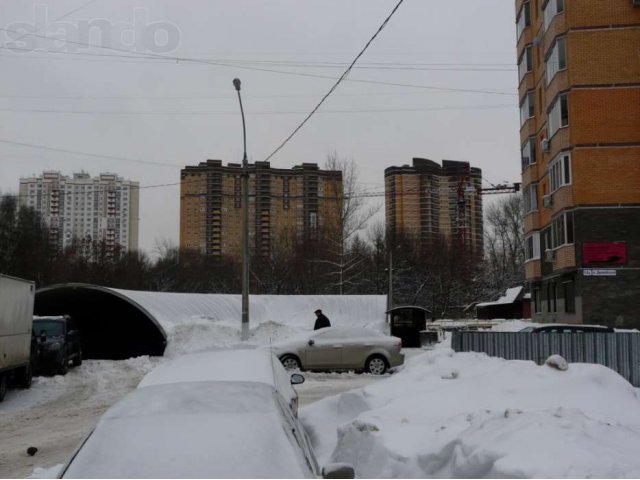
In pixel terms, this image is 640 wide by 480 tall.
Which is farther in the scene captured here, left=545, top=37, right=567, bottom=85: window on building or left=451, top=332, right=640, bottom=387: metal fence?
left=545, top=37, right=567, bottom=85: window on building

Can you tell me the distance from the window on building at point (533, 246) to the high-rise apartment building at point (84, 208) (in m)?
30.2

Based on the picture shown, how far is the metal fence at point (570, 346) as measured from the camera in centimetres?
1327

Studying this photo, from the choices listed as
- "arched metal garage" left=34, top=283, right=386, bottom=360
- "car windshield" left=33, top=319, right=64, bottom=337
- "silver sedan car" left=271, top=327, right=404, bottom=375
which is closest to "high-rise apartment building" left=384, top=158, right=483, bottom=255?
"arched metal garage" left=34, top=283, right=386, bottom=360

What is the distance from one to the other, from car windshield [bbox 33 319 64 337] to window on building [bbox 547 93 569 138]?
82.4 ft

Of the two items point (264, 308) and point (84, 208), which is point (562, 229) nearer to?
point (264, 308)

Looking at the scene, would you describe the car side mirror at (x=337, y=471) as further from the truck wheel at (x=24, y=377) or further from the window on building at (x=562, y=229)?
the window on building at (x=562, y=229)

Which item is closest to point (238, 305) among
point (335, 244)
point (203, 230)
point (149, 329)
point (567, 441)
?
point (149, 329)

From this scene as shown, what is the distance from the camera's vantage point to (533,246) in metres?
40.8

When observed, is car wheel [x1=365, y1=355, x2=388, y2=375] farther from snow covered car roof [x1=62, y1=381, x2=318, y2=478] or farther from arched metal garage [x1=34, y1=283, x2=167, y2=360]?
snow covered car roof [x1=62, y1=381, x2=318, y2=478]

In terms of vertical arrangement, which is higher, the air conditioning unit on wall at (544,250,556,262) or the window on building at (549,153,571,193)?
the window on building at (549,153,571,193)

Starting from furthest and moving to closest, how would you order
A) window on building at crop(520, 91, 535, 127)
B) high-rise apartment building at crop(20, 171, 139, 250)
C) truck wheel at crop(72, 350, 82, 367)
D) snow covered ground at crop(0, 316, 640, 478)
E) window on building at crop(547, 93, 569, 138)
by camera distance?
high-rise apartment building at crop(20, 171, 139, 250), window on building at crop(520, 91, 535, 127), window on building at crop(547, 93, 569, 138), truck wheel at crop(72, 350, 82, 367), snow covered ground at crop(0, 316, 640, 478)

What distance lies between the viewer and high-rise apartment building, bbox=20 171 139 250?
51.3 meters

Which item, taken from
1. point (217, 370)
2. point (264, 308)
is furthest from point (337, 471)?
point (264, 308)

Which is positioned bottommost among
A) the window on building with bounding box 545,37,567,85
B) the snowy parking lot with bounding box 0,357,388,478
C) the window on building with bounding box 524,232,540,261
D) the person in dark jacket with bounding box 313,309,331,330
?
the snowy parking lot with bounding box 0,357,388,478
